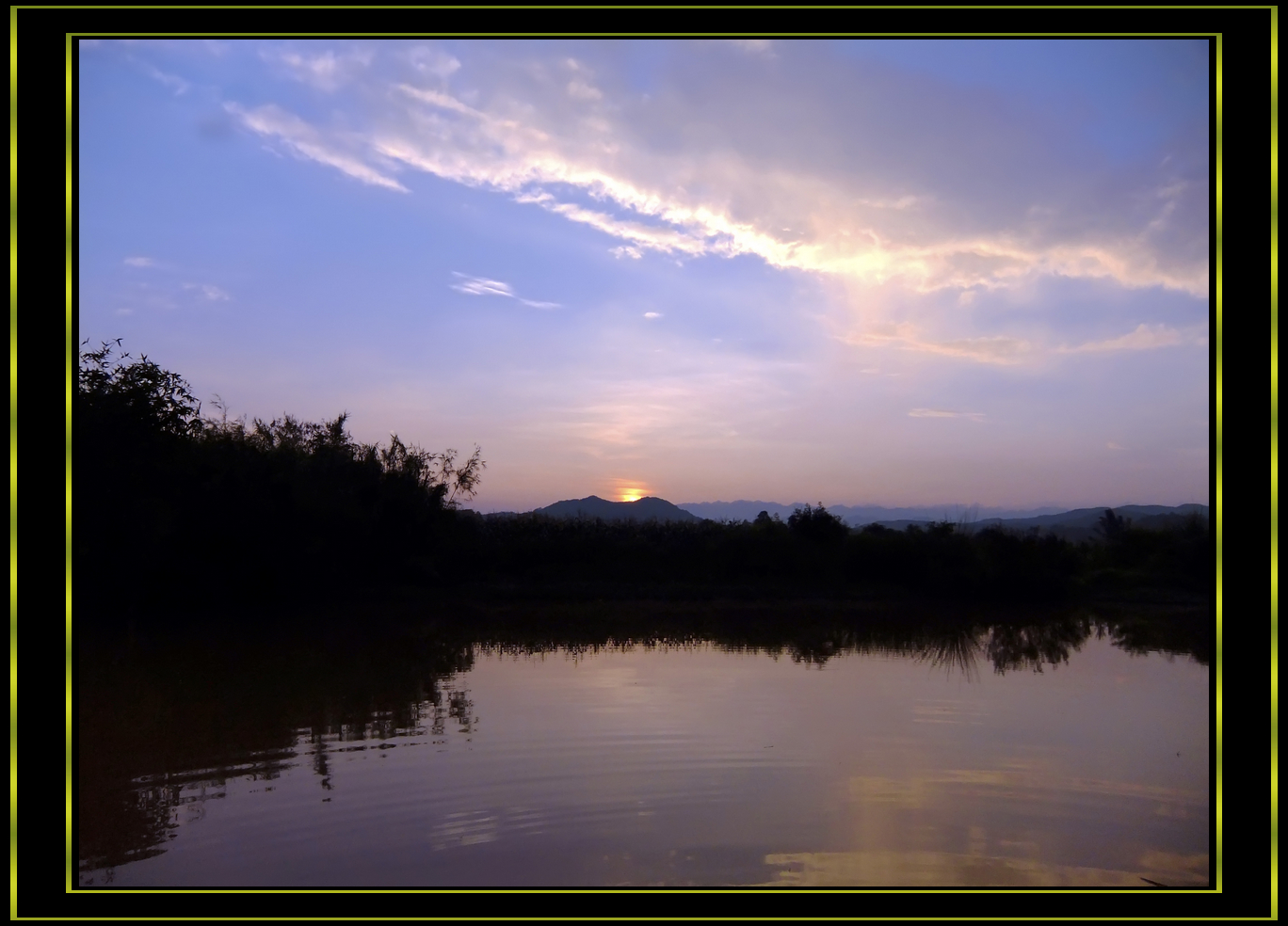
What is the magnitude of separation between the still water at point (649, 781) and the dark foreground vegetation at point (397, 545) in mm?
7036

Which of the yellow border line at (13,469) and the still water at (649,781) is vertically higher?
the yellow border line at (13,469)

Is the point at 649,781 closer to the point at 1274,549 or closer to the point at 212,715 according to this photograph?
the point at 1274,549

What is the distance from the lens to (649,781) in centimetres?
638

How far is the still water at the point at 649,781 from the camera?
4891 mm

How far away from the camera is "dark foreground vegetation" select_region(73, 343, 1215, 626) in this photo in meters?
16.6

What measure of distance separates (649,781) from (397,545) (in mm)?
17491

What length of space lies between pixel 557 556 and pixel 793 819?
64.1ft

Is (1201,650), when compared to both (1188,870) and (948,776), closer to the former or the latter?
(948,776)

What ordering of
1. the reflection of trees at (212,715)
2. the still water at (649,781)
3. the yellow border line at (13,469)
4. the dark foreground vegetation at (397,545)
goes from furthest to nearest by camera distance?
the dark foreground vegetation at (397,545) < the reflection of trees at (212,715) < the still water at (649,781) < the yellow border line at (13,469)

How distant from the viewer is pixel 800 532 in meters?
24.5

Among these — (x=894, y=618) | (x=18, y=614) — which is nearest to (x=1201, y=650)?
(x=894, y=618)
